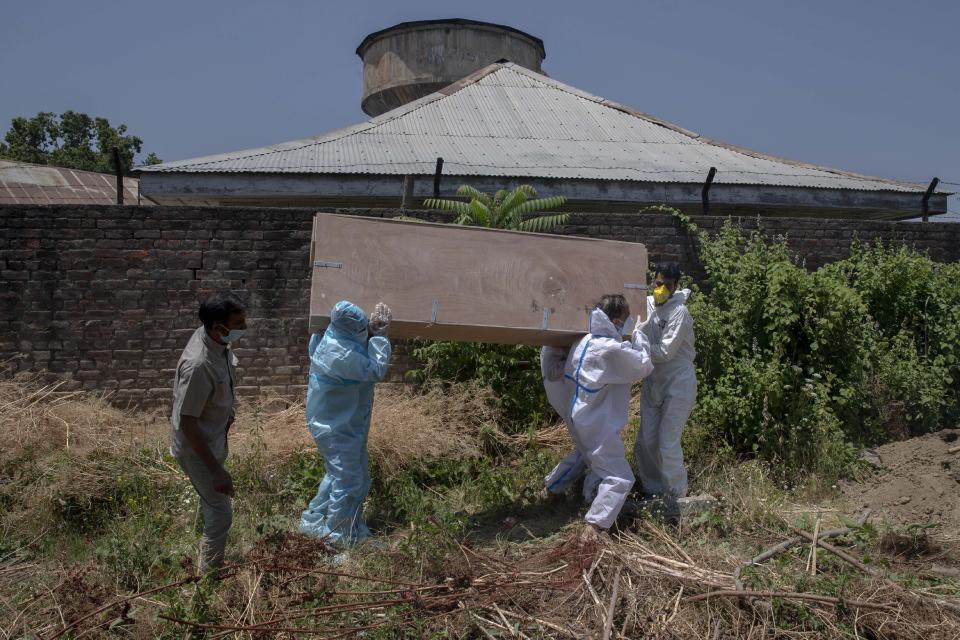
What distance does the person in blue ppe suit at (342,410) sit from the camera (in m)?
5.32

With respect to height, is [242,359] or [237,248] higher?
[237,248]

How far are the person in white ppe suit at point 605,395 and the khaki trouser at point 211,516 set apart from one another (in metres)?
2.18

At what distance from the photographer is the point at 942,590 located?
4738mm

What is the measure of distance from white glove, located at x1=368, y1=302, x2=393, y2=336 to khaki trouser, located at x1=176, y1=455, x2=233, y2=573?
1.25 meters

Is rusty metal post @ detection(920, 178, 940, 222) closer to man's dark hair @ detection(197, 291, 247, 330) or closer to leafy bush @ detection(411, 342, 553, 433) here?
leafy bush @ detection(411, 342, 553, 433)

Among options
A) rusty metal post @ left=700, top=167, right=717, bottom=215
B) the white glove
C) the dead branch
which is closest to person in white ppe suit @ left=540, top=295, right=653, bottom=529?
the dead branch

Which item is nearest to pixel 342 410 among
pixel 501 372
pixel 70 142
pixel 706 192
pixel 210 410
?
pixel 210 410

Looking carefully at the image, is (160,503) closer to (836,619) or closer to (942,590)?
(836,619)

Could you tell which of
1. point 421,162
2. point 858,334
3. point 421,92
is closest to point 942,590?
point 858,334

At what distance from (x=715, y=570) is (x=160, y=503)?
400 cm

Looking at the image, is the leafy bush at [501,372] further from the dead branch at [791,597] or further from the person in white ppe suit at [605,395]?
the dead branch at [791,597]

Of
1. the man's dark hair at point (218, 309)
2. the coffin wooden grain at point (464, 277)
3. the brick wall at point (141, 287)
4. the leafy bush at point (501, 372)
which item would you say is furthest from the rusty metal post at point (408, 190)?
the man's dark hair at point (218, 309)

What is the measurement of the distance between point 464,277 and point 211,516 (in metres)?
2.17

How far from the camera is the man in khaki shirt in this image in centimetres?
452
